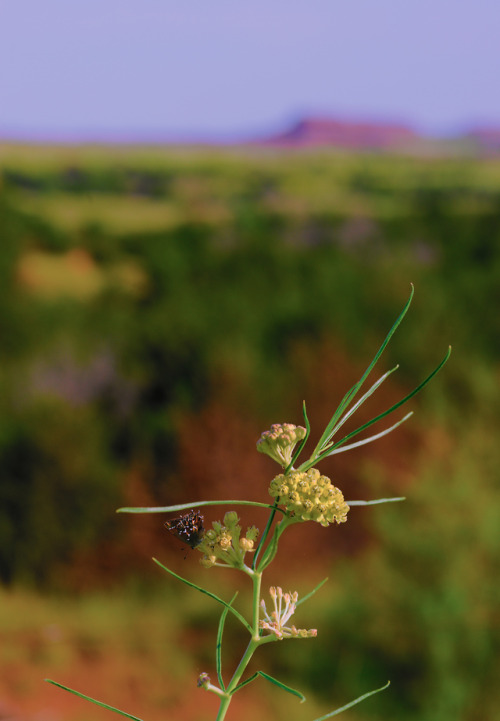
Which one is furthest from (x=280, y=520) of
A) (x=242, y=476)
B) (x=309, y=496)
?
(x=242, y=476)

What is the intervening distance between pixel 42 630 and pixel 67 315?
16.7 ft

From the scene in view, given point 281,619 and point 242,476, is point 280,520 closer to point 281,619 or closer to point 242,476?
point 281,619

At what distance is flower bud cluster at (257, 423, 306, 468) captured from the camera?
1.62 ft

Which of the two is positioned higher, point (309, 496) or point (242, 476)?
point (309, 496)

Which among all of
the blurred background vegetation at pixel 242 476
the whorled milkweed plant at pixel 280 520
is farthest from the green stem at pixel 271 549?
the blurred background vegetation at pixel 242 476

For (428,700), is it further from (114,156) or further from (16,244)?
(114,156)

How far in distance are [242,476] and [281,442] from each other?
6973mm

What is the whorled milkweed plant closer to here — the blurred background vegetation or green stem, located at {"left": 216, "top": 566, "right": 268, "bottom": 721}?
green stem, located at {"left": 216, "top": 566, "right": 268, "bottom": 721}

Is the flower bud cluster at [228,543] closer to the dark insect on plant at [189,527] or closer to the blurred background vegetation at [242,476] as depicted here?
the dark insect on plant at [189,527]

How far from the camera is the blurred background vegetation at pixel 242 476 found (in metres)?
6.05

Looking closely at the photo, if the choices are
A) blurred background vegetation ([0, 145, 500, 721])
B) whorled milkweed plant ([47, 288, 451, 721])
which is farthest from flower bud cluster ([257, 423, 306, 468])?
blurred background vegetation ([0, 145, 500, 721])

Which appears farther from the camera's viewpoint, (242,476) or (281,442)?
(242,476)

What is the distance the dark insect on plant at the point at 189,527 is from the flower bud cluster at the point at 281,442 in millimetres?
55

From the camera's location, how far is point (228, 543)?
51 centimetres
